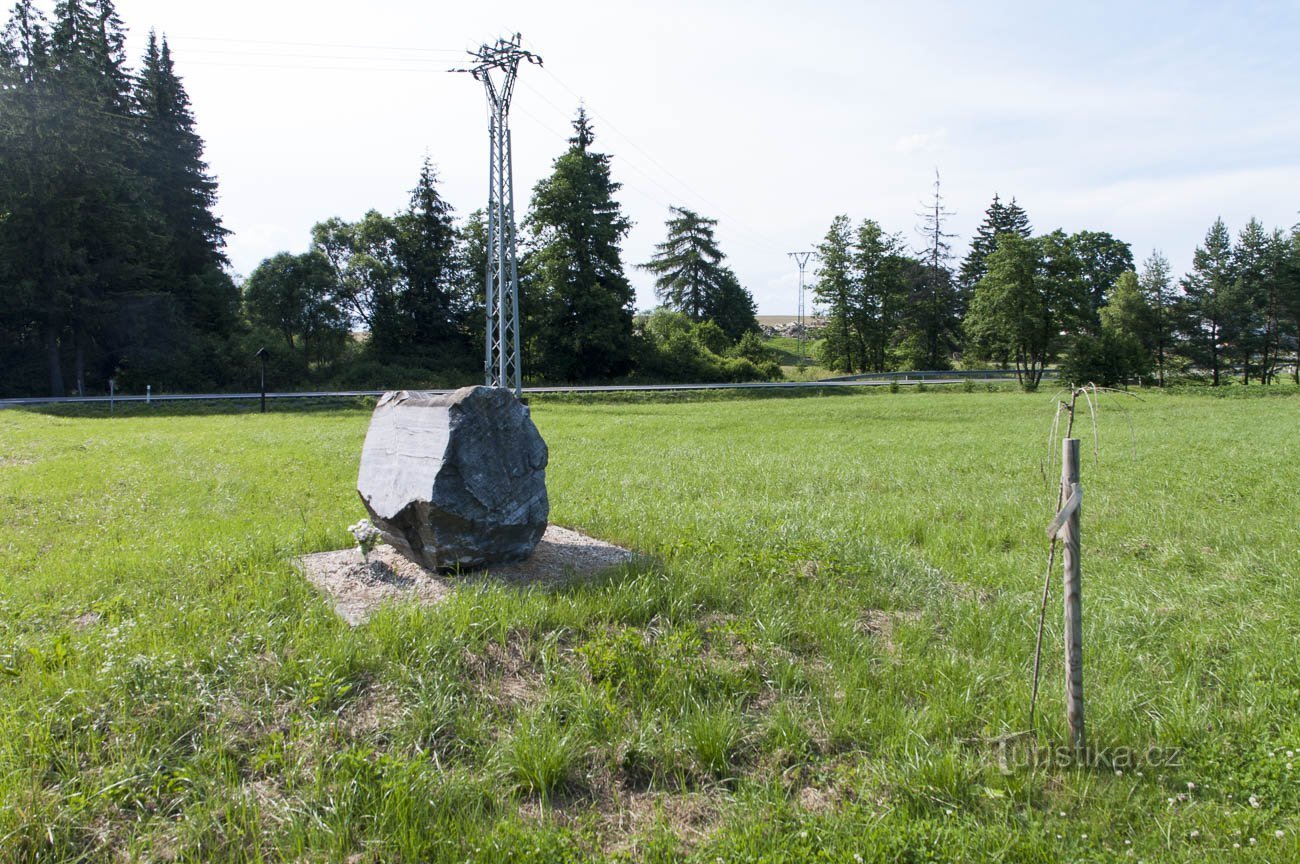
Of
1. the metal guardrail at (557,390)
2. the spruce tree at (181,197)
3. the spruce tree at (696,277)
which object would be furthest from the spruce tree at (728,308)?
the spruce tree at (181,197)

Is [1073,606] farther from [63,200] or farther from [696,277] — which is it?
[696,277]

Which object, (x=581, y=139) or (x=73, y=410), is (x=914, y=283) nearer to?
(x=581, y=139)

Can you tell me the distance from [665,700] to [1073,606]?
2.09 metres

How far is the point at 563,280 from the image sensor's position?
45.8m

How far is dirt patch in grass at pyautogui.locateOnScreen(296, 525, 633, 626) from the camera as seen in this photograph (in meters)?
5.33

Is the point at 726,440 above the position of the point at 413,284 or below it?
below

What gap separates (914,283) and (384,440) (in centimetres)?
6652

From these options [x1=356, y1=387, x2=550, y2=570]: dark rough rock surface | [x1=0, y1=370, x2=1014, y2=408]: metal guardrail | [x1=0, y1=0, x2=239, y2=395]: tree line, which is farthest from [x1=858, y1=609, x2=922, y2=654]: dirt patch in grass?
[x1=0, y1=0, x2=239, y2=395]: tree line

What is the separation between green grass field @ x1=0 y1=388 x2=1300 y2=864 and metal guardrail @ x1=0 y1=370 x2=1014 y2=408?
26.0m

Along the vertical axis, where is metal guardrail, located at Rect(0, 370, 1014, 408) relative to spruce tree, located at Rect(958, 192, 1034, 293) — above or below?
below

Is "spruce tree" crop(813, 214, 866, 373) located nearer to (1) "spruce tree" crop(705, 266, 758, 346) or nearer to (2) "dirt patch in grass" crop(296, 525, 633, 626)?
(1) "spruce tree" crop(705, 266, 758, 346)

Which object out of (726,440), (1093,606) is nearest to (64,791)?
(1093,606)

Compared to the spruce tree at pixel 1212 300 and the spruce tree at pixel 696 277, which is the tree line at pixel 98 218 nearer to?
the spruce tree at pixel 696 277

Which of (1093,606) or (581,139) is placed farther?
(581,139)
